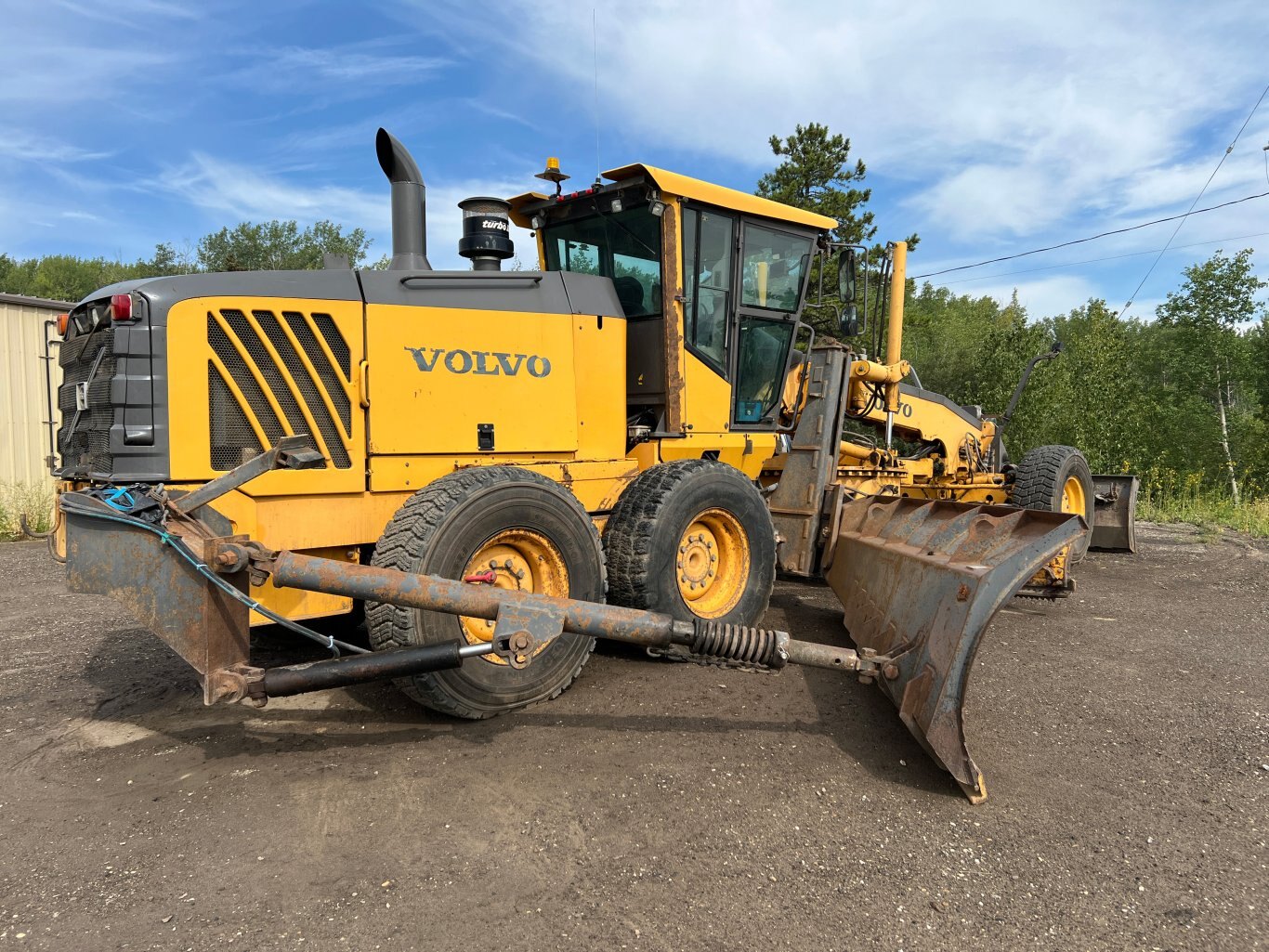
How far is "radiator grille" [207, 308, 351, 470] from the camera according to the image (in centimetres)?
378

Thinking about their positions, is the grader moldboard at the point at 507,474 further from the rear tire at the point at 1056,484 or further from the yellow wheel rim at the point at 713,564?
the rear tire at the point at 1056,484

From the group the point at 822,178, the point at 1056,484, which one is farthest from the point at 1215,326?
the point at 1056,484

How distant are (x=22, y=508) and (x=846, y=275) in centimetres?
1151

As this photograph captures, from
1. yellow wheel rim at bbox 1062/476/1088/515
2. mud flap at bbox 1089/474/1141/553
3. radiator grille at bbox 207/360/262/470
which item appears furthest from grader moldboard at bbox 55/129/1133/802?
mud flap at bbox 1089/474/1141/553

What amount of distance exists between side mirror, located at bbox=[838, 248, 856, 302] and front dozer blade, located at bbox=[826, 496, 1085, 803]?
1894 mm

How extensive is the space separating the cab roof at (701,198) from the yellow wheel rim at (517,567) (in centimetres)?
238

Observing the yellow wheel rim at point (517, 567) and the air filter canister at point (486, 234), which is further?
the air filter canister at point (486, 234)

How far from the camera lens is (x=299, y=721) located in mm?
4145

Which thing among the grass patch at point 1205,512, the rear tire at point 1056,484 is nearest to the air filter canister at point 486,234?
the rear tire at point 1056,484

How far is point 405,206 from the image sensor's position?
15.5 ft

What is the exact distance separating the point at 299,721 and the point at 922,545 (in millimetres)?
3317

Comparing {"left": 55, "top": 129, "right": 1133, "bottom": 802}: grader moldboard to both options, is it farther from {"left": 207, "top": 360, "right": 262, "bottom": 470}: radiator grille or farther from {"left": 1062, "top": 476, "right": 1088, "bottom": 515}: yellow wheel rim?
{"left": 1062, "top": 476, "right": 1088, "bottom": 515}: yellow wheel rim

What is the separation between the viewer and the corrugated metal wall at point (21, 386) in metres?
11.6

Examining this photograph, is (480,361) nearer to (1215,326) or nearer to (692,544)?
(692,544)
